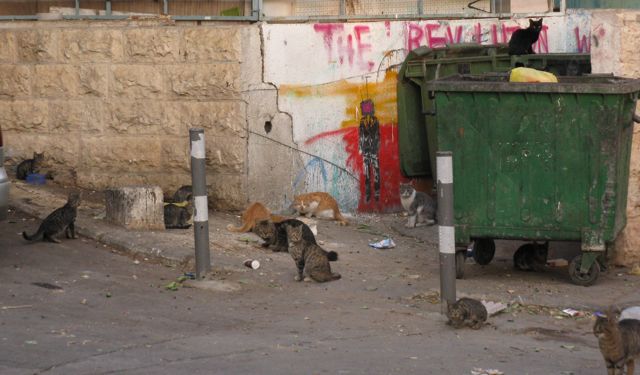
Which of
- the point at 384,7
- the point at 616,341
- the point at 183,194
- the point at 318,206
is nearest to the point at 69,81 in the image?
the point at 183,194

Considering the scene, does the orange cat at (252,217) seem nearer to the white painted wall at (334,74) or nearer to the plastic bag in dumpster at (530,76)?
the white painted wall at (334,74)

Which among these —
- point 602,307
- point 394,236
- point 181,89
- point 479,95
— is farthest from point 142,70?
point 602,307

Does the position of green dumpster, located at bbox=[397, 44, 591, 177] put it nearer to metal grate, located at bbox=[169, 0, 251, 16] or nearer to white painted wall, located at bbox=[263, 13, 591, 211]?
white painted wall, located at bbox=[263, 13, 591, 211]

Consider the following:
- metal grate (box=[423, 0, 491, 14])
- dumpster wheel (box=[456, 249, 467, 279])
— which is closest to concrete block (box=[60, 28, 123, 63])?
metal grate (box=[423, 0, 491, 14])

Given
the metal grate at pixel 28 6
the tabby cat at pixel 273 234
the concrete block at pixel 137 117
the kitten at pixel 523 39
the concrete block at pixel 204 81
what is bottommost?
the tabby cat at pixel 273 234

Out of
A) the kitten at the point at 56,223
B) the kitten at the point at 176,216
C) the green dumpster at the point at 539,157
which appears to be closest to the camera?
the green dumpster at the point at 539,157

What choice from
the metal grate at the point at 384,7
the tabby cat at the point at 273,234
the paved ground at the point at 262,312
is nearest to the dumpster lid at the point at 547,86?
the paved ground at the point at 262,312

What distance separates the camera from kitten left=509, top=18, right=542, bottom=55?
35.0 feet

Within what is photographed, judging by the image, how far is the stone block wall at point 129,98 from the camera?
10570mm

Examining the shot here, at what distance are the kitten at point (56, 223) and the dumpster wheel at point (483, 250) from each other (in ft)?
11.0

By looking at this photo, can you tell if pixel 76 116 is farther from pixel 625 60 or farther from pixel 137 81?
pixel 625 60

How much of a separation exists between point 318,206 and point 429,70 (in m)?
1.73

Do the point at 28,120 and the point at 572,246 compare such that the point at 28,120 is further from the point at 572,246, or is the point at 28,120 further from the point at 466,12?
the point at 572,246

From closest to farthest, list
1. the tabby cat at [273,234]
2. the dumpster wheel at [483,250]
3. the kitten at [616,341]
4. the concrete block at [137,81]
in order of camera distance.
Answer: the kitten at [616,341], the dumpster wheel at [483,250], the tabby cat at [273,234], the concrete block at [137,81]
